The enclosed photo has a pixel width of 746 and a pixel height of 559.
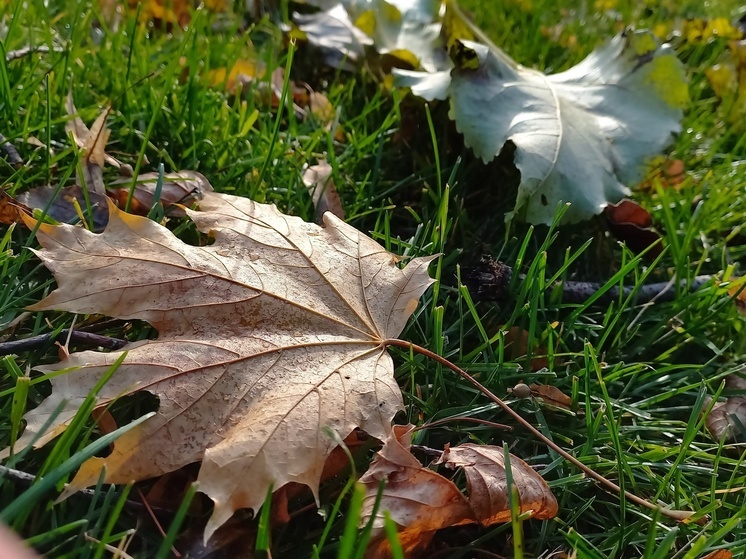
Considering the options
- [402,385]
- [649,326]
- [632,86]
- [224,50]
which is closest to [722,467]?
[649,326]

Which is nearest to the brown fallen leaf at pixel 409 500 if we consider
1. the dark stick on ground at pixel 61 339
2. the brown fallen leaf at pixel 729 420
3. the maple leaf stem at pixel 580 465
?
the maple leaf stem at pixel 580 465

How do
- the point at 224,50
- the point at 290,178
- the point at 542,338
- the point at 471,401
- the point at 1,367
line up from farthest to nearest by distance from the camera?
the point at 224,50, the point at 290,178, the point at 542,338, the point at 471,401, the point at 1,367

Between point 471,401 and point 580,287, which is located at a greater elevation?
point 580,287

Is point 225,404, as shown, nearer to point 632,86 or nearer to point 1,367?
point 1,367

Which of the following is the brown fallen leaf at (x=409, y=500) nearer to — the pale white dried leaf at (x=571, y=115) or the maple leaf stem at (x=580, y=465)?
the maple leaf stem at (x=580, y=465)

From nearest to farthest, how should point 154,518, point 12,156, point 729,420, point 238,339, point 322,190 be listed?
point 154,518 < point 238,339 < point 729,420 < point 12,156 < point 322,190

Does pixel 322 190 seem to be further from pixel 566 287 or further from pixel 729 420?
pixel 729 420

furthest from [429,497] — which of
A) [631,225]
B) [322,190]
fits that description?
[631,225]
